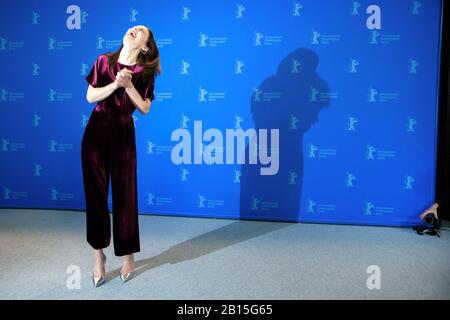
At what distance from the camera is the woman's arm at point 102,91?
249 cm

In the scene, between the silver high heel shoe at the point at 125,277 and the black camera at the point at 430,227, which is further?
the black camera at the point at 430,227

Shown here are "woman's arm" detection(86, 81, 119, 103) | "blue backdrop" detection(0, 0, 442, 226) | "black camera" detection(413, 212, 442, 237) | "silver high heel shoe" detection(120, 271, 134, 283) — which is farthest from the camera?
"blue backdrop" detection(0, 0, 442, 226)

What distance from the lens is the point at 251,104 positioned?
13.3 ft

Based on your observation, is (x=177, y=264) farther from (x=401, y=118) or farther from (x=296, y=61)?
(x=401, y=118)

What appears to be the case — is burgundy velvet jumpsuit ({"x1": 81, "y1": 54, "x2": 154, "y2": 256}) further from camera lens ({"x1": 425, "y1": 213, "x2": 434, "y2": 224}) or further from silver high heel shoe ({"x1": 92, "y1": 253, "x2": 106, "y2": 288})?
camera lens ({"x1": 425, "y1": 213, "x2": 434, "y2": 224})

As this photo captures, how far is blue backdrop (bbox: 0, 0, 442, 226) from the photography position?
3.86 m

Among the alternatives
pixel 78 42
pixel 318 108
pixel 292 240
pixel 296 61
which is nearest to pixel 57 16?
pixel 78 42

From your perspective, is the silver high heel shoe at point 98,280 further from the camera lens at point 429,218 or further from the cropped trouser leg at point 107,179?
the camera lens at point 429,218

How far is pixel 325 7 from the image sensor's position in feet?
12.6

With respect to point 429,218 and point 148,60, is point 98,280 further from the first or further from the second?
point 429,218

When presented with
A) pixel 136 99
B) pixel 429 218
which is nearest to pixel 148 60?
pixel 136 99

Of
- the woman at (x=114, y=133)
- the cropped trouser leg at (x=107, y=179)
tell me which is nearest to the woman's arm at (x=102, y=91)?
the woman at (x=114, y=133)

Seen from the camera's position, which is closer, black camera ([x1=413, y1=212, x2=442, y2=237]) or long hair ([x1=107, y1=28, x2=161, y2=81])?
long hair ([x1=107, y1=28, x2=161, y2=81])

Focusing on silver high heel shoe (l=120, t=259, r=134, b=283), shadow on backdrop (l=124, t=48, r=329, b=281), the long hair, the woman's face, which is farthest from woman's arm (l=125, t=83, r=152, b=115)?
shadow on backdrop (l=124, t=48, r=329, b=281)
